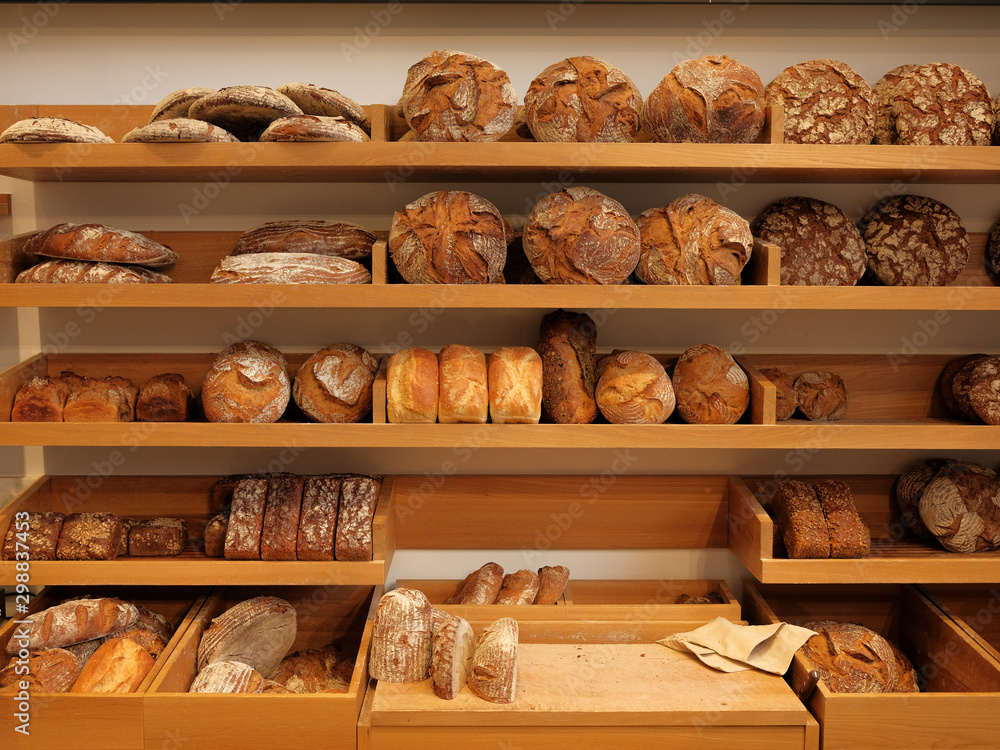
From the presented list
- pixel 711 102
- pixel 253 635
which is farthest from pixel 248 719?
pixel 711 102

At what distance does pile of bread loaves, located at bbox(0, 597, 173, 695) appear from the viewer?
189 centimetres

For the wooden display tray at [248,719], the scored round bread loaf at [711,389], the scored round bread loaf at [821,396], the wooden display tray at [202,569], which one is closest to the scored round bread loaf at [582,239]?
the scored round bread loaf at [711,389]

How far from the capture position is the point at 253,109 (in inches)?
78.2

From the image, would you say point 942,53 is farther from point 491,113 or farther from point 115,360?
point 115,360

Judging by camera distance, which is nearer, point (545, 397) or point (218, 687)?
point (218, 687)

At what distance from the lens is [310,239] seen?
7.05ft

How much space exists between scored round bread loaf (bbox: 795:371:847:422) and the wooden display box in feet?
0.73

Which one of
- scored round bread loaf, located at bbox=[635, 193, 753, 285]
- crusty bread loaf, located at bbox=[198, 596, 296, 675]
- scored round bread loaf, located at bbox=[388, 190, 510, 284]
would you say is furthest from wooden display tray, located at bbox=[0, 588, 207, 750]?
scored round bread loaf, located at bbox=[635, 193, 753, 285]

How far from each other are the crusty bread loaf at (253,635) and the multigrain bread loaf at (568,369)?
96cm

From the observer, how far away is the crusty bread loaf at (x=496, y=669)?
185cm

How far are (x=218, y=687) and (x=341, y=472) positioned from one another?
2.41 feet

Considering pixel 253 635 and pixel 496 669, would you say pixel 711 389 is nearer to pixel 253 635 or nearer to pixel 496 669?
pixel 496 669

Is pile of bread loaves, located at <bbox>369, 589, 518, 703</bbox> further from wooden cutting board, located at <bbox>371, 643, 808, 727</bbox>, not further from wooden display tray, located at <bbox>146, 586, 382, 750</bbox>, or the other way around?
wooden display tray, located at <bbox>146, 586, 382, 750</bbox>

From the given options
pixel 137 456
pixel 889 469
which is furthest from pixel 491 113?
pixel 889 469
